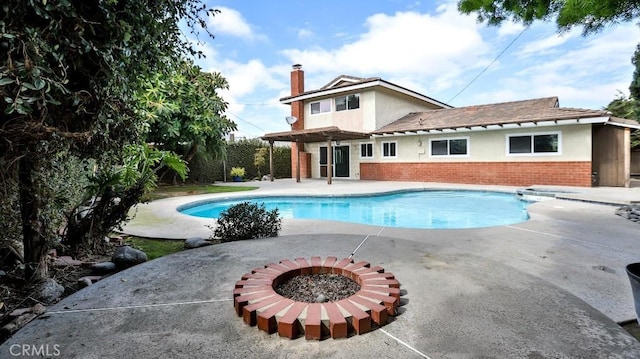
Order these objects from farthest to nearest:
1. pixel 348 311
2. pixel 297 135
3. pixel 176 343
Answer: pixel 297 135 < pixel 348 311 < pixel 176 343

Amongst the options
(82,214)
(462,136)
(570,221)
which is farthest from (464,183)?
(82,214)

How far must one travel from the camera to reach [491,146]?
1631cm

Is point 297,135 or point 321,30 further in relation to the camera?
point 321,30

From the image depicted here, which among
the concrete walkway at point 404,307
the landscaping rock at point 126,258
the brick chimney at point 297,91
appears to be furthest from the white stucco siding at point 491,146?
the landscaping rock at point 126,258

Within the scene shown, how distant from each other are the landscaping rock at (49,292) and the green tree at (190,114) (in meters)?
Answer: 11.1

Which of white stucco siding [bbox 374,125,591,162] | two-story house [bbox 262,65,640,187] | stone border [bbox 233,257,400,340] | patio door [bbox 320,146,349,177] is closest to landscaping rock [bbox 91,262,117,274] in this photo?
stone border [bbox 233,257,400,340]

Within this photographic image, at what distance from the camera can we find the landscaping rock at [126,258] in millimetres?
4105

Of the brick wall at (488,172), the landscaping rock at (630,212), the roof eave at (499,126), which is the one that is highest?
the roof eave at (499,126)

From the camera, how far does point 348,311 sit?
88.4 inches

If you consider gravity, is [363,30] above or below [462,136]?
above

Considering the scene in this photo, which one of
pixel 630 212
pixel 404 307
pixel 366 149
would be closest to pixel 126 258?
pixel 404 307

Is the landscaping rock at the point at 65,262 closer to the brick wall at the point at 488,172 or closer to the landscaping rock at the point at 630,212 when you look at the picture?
the landscaping rock at the point at 630,212

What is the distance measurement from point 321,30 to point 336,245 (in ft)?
62.2

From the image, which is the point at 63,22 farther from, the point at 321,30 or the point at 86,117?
the point at 321,30
